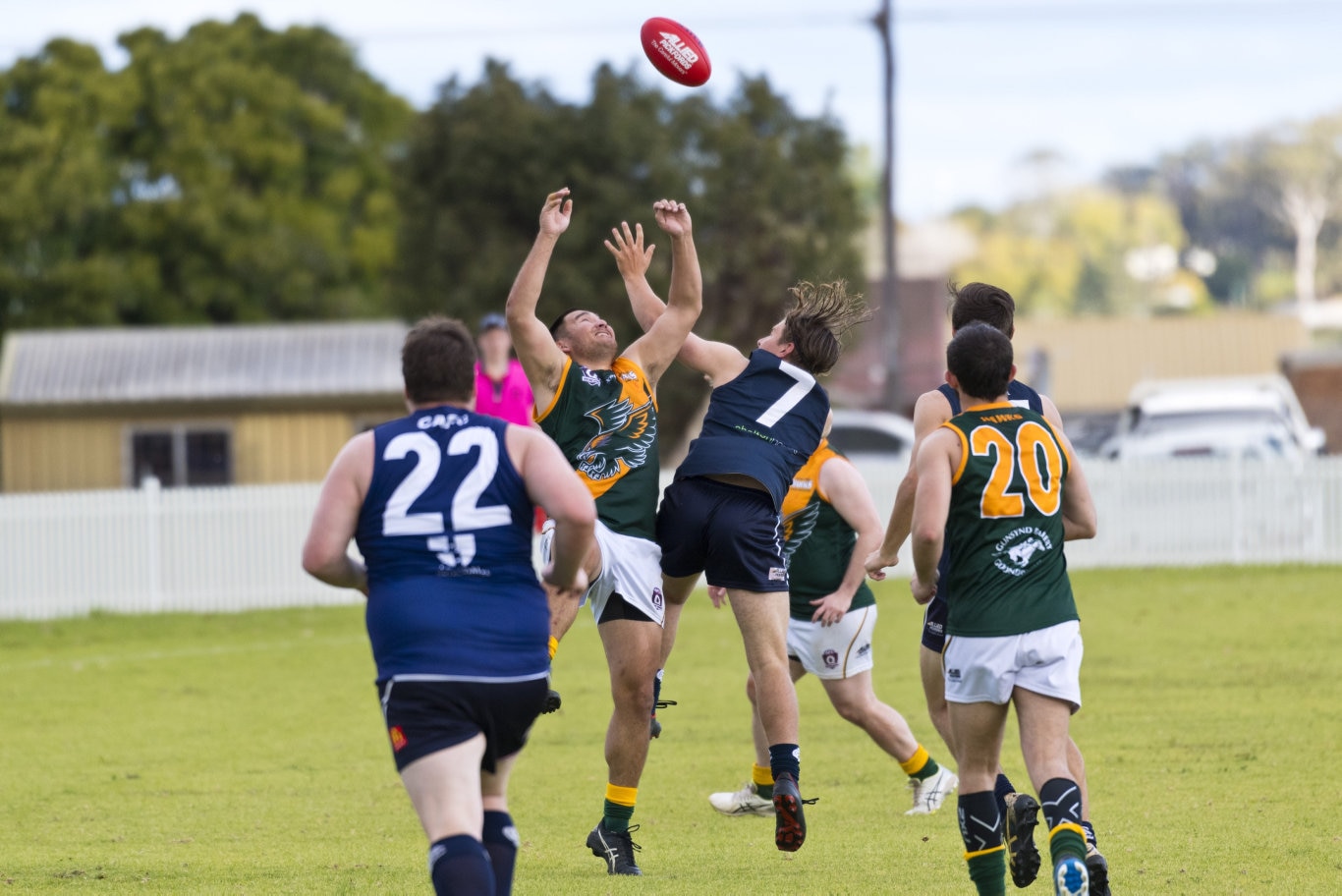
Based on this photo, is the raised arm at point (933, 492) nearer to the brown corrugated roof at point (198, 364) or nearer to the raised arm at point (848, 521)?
the raised arm at point (848, 521)

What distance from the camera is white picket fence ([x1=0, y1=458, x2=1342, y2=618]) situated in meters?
19.5

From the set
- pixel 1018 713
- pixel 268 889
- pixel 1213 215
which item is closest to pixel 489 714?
pixel 1018 713

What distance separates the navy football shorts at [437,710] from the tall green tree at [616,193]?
2484 cm

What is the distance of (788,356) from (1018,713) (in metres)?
2.11

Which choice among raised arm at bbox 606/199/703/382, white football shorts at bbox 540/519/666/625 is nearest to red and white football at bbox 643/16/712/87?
raised arm at bbox 606/199/703/382

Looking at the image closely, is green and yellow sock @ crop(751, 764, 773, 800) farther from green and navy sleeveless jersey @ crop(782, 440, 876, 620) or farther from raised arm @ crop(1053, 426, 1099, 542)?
raised arm @ crop(1053, 426, 1099, 542)

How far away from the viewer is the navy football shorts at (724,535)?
6883mm

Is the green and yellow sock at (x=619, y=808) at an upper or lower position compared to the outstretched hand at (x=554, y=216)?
lower

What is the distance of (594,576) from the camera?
22.3 feet

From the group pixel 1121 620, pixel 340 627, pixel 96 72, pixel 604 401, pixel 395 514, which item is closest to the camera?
pixel 395 514

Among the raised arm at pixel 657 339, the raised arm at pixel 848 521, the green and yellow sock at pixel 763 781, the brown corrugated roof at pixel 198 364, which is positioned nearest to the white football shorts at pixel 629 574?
the raised arm at pixel 657 339

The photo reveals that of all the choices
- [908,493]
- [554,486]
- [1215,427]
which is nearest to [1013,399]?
[908,493]

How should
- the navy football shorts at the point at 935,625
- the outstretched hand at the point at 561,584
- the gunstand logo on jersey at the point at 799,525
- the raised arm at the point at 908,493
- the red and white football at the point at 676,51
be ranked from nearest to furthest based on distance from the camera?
the outstretched hand at the point at 561,584
the raised arm at the point at 908,493
the navy football shorts at the point at 935,625
the gunstand logo on jersey at the point at 799,525
the red and white football at the point at 676,51

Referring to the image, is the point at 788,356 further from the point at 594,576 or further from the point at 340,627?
the point at 340,627
